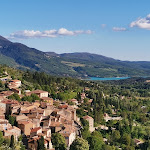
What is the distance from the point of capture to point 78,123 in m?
53.8

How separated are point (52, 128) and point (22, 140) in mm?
5965

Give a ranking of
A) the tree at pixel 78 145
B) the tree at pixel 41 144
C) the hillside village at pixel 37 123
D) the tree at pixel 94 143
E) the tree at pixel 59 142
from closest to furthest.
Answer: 1. the tree at pixel 41 144
2. the hillside village at pixel 37 123
3. the tree at pixel 78 145
4. the tree at pixel 59 142
5. the tree at pixel 94 143

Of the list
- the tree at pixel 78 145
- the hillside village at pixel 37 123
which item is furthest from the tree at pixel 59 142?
the tree at pixel 78 145

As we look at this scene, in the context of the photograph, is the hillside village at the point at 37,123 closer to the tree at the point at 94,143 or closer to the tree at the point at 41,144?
the tree at the point at 41,144

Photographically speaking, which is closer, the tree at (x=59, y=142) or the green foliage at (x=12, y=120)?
the tree at (x=59, y=142)

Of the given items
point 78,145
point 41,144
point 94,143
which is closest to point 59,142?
point 78,145

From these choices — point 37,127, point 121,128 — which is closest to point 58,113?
point 37,127

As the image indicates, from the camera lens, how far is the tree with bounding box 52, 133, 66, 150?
41812mm

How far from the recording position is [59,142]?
41812 mm

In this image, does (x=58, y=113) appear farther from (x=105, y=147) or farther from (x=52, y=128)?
(x=105, y=147)

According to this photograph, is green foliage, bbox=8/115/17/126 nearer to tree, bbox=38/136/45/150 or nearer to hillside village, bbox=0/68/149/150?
hillside village, bbox=0/68/149/150

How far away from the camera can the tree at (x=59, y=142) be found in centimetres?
4181

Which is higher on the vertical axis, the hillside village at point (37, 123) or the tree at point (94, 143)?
the hillside village at point (37, 123)

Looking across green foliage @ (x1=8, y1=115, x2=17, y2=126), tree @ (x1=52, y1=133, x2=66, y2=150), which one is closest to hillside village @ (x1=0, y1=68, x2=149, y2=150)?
green foliage @ (x1=8, y1=115, x2=17, y2=126)
